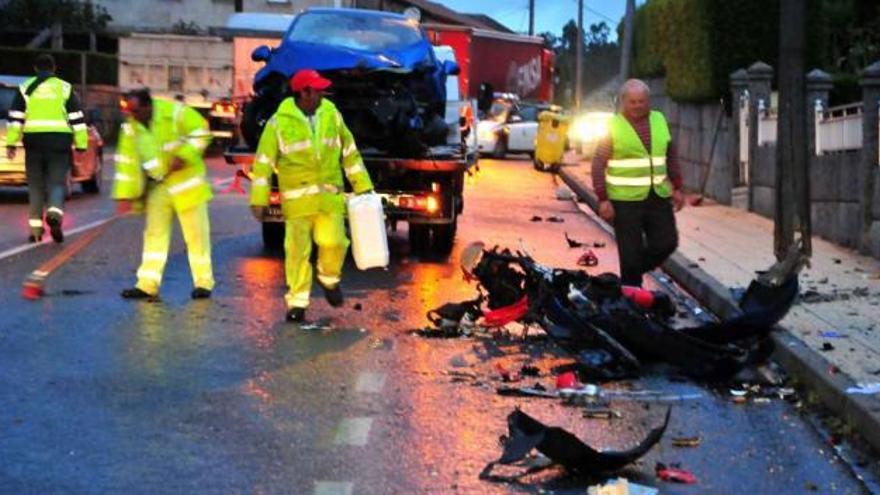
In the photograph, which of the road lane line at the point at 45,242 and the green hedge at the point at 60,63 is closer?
the road lane line at the point at 45,242

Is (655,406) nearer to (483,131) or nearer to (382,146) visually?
(382,146)

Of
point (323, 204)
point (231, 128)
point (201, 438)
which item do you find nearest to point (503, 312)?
point (323, 204)

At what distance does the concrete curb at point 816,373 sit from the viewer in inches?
270

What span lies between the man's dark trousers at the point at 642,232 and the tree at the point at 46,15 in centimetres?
4314

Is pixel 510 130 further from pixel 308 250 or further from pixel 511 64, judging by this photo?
pixel 308 250

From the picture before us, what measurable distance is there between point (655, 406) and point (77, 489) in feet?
10.7

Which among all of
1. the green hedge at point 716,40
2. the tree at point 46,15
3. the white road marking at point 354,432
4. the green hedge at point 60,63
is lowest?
the white road marking at point 354,432

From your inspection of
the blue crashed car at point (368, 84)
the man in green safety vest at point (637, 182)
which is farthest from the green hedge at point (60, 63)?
the man in green safety vest at point (637, 182)

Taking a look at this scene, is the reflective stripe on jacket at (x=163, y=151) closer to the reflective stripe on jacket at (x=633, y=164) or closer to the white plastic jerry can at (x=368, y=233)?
the white plastic jerry can at (x=368, y=233)

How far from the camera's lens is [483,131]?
37156 mm

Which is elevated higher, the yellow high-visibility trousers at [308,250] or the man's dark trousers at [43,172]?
the man's dark trousers at [43,172]

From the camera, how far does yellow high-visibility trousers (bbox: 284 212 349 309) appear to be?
9.98 m

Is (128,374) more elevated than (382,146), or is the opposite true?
(382,146)

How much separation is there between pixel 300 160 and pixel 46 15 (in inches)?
1725
